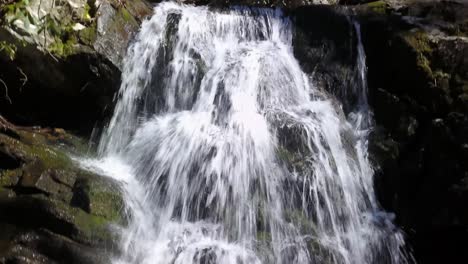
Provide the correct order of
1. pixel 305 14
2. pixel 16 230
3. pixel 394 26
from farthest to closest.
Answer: pixel 305 14 < pixel 394 26 < pixel 16 230

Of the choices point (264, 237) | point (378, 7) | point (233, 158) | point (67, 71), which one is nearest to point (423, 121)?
point (378, 7)

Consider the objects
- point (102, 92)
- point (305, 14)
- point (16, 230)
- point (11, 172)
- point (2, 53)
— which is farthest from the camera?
point (305, 14)

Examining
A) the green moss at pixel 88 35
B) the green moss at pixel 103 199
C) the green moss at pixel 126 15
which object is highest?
the green moss at pixel 126 15

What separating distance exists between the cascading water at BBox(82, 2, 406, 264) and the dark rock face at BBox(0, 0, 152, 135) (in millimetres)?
297

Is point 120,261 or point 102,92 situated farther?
point 102,92

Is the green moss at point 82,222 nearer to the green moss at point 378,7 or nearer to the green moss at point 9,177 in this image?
the green moss at point 9,177

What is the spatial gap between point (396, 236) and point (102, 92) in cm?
397

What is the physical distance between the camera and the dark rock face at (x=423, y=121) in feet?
17.0

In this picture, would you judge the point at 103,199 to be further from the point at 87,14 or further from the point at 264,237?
the point at 87,14

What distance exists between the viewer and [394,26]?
21.7 ft

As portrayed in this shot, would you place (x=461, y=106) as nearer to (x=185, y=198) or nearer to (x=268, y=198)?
(x=268, y=198)

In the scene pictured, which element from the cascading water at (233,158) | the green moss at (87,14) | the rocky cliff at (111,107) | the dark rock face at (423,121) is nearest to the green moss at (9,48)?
the rocky cliff at (111,107)

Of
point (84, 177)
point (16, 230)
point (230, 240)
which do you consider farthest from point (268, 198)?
point (16, 230)

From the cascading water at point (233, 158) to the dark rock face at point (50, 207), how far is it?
0.88 feet
